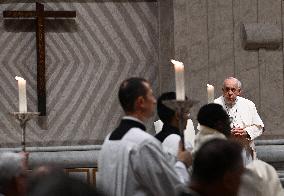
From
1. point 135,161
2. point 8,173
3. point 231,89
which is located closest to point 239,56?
point 231,89

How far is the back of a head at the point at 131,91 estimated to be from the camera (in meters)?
3.61

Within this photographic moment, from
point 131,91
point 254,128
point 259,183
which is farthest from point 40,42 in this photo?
point 259,183

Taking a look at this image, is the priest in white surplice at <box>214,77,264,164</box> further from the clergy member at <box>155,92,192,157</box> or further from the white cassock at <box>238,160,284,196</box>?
the white cassock at <box>238,160,284,196</box>

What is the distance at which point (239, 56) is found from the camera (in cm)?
832

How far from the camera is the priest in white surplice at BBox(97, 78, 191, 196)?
3.32 meters

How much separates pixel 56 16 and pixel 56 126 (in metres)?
1.31

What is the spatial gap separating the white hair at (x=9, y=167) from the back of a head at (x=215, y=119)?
4.71ft

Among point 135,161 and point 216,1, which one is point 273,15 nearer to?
point 216,1

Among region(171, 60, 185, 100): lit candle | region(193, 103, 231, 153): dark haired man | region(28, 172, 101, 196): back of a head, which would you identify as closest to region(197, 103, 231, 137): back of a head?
region(193, 103, 231, 153): dark haired man

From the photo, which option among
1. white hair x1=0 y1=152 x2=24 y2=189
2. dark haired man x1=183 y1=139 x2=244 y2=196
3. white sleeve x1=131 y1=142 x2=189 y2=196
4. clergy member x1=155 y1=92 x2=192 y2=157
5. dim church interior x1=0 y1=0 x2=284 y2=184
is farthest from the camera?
dim church interior x1=0 y1=0 x2=284 y2=184

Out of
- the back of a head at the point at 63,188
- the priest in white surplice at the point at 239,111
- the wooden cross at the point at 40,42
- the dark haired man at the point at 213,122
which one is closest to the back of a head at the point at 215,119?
the dark haired man at the point at 213,122

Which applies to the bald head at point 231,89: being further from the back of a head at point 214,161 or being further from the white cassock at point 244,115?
the back of a head at point 214,161

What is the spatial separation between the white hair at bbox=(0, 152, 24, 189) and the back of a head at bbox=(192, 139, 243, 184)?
0.77m

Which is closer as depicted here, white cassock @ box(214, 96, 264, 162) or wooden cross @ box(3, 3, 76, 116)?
white cassock @ box(214, 96, 264, 162)
